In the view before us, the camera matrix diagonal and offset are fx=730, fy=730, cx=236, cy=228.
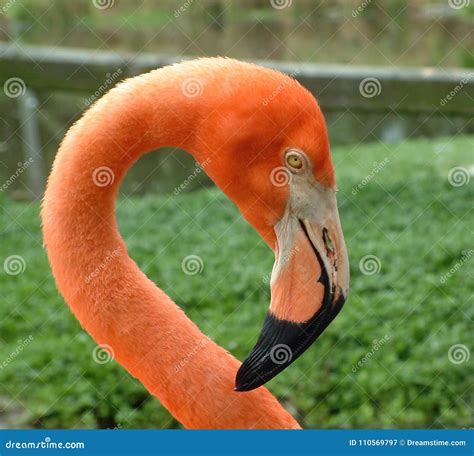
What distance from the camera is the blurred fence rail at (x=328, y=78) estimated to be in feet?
20.9

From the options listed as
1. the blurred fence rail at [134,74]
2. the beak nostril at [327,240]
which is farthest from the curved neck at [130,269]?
the blurred fence rail at [134,74]

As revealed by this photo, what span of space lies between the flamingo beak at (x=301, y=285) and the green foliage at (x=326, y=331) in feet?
5.37

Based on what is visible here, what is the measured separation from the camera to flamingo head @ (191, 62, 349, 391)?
62.5 inches

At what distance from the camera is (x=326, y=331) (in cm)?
363

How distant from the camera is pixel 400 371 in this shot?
335 cm

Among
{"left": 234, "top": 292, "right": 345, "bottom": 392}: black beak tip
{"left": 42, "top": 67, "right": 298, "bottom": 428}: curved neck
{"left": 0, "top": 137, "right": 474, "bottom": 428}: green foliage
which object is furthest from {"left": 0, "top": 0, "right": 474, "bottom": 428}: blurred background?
{"left": 234, "top": 292, "right": 345, "bottom": 392}: black beak tip

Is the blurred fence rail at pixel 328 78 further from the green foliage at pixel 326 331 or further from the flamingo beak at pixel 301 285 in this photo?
the flamingo beak at pixel 301 285

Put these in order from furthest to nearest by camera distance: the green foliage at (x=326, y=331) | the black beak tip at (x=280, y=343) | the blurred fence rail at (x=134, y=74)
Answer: the blurred fence rail at (x=134, y=74), the green foliage at (x=326, y=331), the black beak tip at (x=280, y=343)

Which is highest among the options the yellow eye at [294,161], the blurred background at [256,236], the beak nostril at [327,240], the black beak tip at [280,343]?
the yellow eye at [294,161]

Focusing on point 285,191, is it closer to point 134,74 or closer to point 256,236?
point 256,236

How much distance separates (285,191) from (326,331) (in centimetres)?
206

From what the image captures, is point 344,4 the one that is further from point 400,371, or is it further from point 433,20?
point 400,371

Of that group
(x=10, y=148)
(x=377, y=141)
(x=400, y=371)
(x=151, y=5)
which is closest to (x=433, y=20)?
(x=377, y=141)

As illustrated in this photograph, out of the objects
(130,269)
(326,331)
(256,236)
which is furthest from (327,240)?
(256,236)
